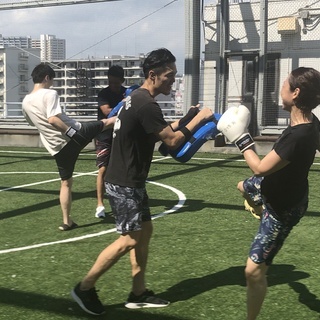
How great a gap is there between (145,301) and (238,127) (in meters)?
1.55

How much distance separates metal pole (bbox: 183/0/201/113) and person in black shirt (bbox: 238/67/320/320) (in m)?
10.3

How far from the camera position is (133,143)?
3.63 meters

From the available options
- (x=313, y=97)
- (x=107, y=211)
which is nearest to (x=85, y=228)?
(x=107, y=211)

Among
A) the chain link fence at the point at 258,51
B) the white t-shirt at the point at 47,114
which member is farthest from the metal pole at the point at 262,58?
the white t-shirt at the point at 47,114

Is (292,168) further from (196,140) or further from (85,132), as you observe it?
(85,132)

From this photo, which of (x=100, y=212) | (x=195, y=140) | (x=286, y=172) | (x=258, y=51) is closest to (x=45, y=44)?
(x=258, y=51)

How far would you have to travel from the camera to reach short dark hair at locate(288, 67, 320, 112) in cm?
299

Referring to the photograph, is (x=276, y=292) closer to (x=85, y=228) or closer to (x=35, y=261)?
(x=35, y=261)

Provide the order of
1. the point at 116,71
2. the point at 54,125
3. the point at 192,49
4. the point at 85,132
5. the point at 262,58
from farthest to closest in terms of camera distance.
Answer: the point at 192,49 < the point at 262,58 < the point at 116,71 < the point at 54,125 < the point at 85,132

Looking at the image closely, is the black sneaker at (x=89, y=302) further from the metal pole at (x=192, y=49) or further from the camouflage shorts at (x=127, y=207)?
the metal pole at (x=192, y=49)

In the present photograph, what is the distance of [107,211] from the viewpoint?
7.11 m

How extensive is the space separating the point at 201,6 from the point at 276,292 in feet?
33.8

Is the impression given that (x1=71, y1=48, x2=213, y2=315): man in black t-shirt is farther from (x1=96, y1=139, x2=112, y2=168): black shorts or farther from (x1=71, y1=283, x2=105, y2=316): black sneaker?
(x1=96, y1=139, x2=112, y2=168): black shorts

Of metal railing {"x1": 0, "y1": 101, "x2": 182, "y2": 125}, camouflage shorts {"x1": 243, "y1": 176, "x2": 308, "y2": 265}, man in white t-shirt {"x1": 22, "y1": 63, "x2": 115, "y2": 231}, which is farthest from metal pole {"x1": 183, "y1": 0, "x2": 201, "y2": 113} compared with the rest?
camouflage shorts {"x1": 243, "y1": 176, "x2": 308, "y2": 265}
